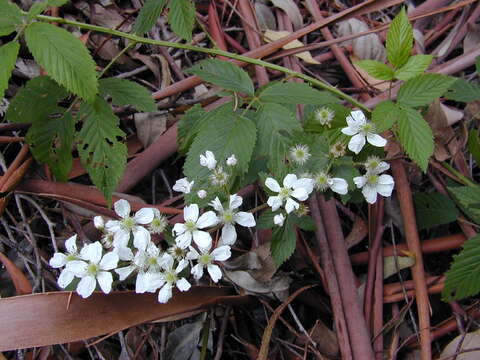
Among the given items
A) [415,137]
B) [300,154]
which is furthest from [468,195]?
[300,154]

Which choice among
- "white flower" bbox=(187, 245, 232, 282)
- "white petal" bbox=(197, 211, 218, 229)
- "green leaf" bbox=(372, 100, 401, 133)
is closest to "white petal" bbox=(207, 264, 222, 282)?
"white flower" bbox=(187, 245, 232, 282)

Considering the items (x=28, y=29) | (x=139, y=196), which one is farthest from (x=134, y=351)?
(x=28, y=29)

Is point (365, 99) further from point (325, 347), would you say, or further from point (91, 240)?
point (91, 240)

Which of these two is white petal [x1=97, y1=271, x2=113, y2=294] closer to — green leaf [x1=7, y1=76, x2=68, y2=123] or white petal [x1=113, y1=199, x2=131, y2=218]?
white petal [x1=113, y1=199, x2=131, y2=218]

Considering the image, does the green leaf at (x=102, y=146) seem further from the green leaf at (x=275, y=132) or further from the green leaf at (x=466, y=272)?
the green leaf at (x=466, y=272)

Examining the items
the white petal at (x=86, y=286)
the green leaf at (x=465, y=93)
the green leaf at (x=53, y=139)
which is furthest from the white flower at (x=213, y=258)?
the green leaf at (x=465, y=93)

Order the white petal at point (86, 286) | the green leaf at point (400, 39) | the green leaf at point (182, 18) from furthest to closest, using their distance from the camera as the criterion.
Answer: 1. the green leaf at point (182, 18)
2. the green leaf at point (400, 39)
3. the white petal at point (86, 286)
